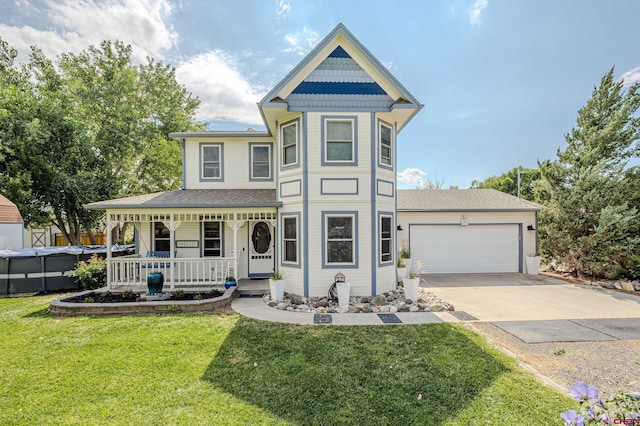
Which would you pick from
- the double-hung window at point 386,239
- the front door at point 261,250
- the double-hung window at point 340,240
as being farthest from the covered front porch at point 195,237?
the double-hung window at point 386,239

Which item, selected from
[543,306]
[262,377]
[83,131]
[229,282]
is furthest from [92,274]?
[543,306]

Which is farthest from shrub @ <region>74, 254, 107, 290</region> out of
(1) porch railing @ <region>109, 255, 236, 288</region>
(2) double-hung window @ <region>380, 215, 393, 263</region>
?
(2) double-hung window @ <region>380, 215, 393, 263</region>

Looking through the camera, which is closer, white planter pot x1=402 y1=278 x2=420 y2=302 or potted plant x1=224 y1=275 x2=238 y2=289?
white planter pot x1=402 y1=278 x2=420 y2=302

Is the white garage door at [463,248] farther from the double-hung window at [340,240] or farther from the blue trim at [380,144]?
the double-hung window at [340,240]

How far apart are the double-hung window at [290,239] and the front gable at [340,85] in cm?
345

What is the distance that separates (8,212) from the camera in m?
14.7

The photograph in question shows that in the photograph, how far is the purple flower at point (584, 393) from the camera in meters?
1.65

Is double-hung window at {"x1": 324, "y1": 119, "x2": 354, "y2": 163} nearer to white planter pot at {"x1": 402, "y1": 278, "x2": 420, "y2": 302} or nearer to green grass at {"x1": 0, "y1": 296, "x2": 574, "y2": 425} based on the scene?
white planter pot at {"x1": 402, "y1": 278, "x2": 420, "y2": 302}

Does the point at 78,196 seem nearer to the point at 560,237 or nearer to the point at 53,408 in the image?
the point at 53,408

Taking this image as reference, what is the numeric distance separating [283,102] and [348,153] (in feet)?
8.27

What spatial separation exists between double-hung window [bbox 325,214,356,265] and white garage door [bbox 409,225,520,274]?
5612mm

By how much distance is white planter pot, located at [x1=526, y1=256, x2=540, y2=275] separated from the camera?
42.4 ft

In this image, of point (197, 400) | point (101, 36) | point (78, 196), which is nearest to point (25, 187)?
point (78, 196)

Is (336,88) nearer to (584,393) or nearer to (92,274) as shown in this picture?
(584,393)
